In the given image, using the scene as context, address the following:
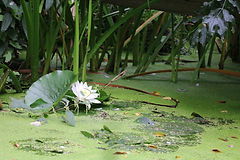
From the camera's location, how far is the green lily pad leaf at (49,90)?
130 centimetres

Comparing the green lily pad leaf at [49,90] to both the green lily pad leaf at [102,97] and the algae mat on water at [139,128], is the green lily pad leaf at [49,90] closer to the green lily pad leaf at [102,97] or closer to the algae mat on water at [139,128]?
the algae mat on water at [139,128]

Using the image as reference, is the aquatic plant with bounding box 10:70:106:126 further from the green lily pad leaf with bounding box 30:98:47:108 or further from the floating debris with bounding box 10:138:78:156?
the floating debris with bounding box 10:138:78:156

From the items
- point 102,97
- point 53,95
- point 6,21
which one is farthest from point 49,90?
point 6,21

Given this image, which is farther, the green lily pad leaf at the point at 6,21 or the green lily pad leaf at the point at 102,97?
the green lily pad leaf at the point at 6,21

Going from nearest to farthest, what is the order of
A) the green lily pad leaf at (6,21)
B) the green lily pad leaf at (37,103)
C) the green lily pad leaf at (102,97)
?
the green lily pad leaf at (37,103), the green lily pad leaf at (102,97), the green lily pad leaf at (6,21)

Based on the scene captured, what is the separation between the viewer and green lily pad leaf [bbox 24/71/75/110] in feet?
4.28

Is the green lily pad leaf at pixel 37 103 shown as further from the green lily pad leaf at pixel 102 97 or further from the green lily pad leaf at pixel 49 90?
the green lily pad leaf at pixel 102 97

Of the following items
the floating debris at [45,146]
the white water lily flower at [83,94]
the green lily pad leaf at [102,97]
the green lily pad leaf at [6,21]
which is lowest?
the floating debris at [45,146]

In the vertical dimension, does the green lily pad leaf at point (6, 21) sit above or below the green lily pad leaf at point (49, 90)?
above

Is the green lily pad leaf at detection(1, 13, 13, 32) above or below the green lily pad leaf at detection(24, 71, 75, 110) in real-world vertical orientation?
above

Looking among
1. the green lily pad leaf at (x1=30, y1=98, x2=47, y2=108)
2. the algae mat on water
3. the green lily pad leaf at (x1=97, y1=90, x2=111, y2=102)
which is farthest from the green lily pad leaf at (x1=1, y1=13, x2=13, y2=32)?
the green lily pad leaf at (x1=30, y1=98, x2=47, y2=108)

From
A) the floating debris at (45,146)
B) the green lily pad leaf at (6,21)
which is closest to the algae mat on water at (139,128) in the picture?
the floating debris at (45,146)

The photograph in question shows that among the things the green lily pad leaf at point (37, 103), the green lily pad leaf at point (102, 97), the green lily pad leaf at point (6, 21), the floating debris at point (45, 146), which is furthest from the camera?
the green lily pad leaf at point (6, 21)

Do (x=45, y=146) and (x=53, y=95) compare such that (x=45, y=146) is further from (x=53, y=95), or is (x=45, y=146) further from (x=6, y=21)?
(x=6, y=21)
